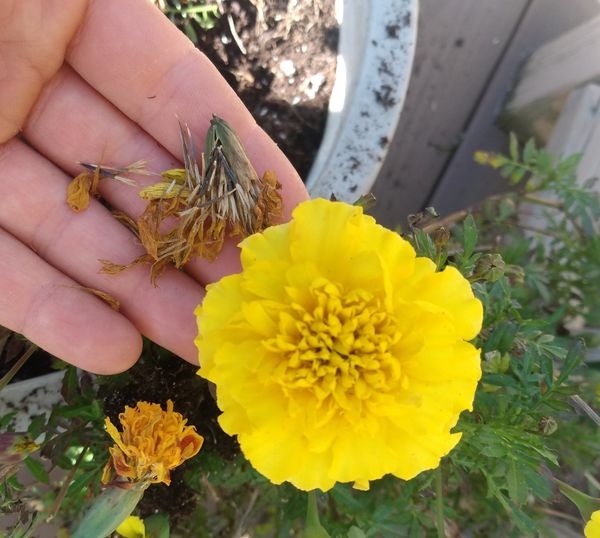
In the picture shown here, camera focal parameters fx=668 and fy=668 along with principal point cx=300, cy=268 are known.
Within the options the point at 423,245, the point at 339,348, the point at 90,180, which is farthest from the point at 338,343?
the point at 90,180

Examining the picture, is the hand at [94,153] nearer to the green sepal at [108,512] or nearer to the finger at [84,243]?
the finger at [84,243]

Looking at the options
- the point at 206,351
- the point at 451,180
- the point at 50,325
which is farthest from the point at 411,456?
the point at 451,180

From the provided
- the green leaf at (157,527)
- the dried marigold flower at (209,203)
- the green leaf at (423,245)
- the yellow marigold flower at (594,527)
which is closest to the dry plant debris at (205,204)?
the dried marigold flower at (209,203)

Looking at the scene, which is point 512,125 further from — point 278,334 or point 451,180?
point 278,334

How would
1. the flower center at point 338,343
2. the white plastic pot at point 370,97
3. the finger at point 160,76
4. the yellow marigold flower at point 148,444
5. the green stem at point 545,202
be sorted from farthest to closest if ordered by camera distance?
1. the green stem at point 545,202
2. the white plastic pot at point 370,97
3. the finger at point 160,76
4. the yellow marigold flower at point 148,444
5. the flower center at point 338,343

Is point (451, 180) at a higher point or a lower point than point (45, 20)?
lower

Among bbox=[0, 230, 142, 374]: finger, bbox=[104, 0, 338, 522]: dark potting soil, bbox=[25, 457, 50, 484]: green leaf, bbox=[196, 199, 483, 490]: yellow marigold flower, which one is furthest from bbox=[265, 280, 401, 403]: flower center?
bbox=[104, 0, 338, 522]: dark potting soil

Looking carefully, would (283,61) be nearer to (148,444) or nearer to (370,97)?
Result: (370,97)
